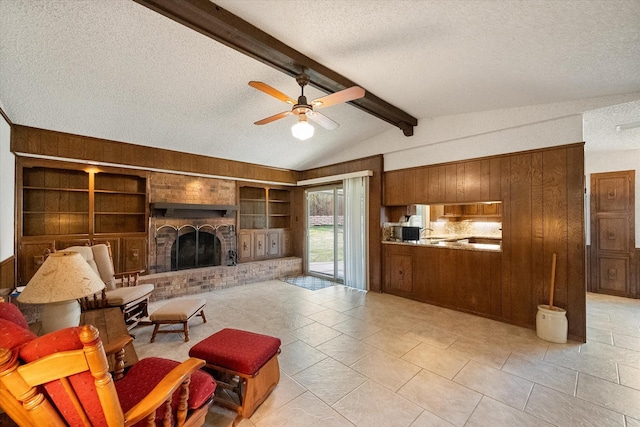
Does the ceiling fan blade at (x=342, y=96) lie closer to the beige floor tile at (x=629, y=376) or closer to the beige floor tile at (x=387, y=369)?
the beige floor tile at (x=387, y=369)

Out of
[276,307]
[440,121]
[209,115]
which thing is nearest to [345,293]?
[276,307]

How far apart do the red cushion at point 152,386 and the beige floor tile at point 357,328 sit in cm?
203

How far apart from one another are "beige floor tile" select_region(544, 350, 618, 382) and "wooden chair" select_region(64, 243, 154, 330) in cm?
469

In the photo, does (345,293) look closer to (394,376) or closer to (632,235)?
(394,376)

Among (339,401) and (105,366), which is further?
(339,401)

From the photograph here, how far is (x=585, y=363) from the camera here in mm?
2682

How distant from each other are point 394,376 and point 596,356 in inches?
88.1

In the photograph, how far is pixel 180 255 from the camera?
17.7ft

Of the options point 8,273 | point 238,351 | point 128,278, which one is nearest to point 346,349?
point 238,351

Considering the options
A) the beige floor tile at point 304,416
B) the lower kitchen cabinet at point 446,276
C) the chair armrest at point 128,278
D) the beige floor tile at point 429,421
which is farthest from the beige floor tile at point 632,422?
the chair armrest at point 128,278

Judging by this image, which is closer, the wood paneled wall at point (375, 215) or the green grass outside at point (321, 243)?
the wood paneled wall at point (375, 215)

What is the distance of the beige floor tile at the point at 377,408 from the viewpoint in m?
1.93

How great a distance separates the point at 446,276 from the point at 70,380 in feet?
14.6

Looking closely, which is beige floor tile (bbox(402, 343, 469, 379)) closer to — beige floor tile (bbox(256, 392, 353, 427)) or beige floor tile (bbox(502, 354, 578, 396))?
beige floor tile (bbox(502, 354, 578, 396))
